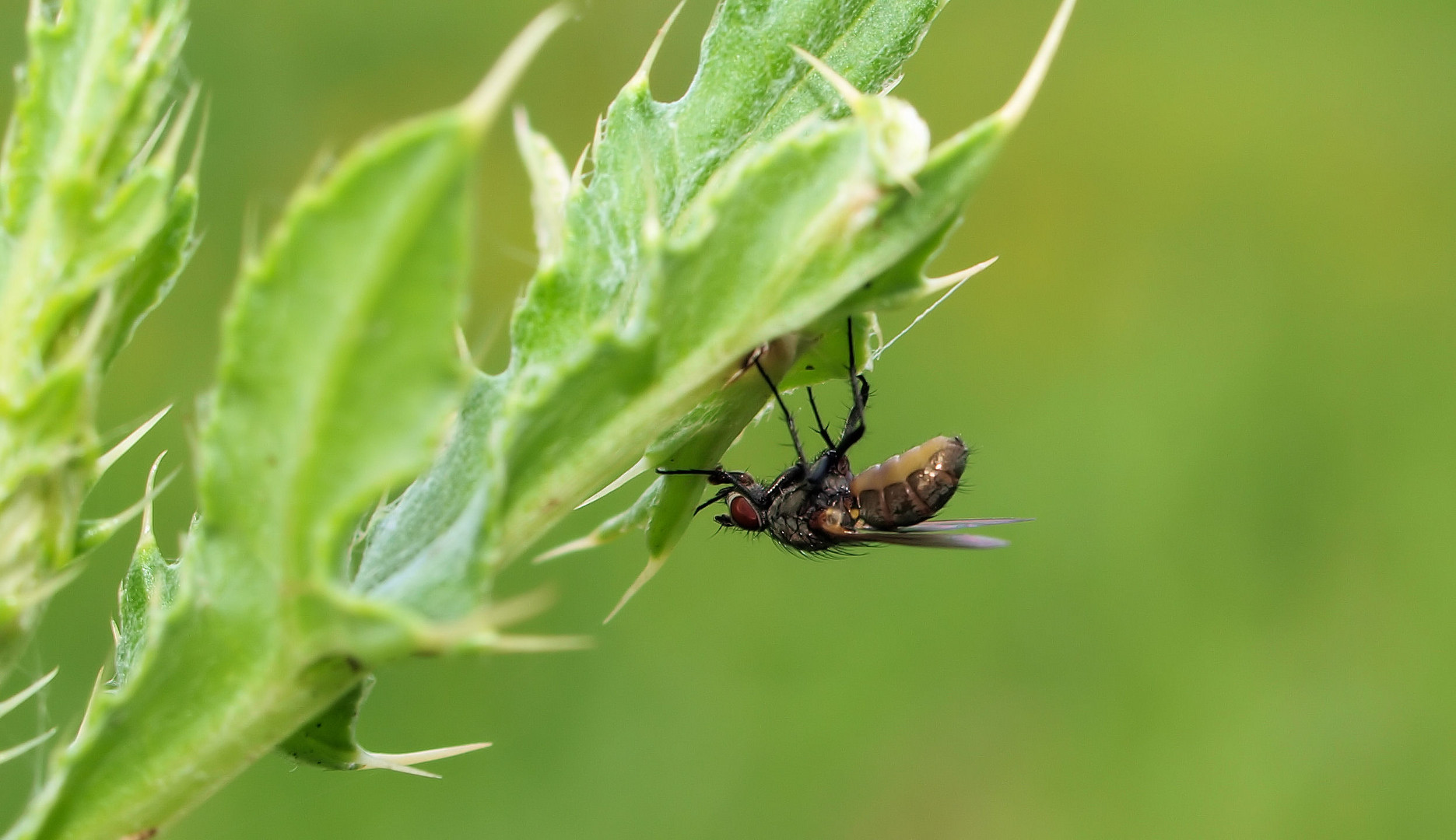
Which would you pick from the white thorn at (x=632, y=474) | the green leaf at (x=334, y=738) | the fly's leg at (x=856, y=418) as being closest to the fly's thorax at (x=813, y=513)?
the fly's leg at (x=856, y=418)

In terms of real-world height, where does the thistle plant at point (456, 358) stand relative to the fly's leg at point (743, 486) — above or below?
above

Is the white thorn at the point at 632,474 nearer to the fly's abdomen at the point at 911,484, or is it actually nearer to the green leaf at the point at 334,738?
the green leaf at the point at 334,738

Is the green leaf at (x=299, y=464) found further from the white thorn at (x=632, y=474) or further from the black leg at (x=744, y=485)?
the black leg at (x=744, y=485)

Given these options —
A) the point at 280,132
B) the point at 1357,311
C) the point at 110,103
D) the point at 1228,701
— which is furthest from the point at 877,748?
the point at 110,103

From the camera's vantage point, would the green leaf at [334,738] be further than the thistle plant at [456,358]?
Yes

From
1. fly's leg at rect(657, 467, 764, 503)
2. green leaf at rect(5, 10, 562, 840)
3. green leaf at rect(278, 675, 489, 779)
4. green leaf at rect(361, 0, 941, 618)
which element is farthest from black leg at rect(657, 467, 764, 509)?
green leaf at rect(5, 10, 562, 840)

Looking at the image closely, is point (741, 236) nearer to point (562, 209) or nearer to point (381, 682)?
point (562, 209)

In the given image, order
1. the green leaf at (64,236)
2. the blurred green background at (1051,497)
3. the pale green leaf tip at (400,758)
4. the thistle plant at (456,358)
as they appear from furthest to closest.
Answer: the blurred green background at (1051,497), the pale green leaf tip at (400,758), the green leaf at (64,236), the thistle plant at (456,358)

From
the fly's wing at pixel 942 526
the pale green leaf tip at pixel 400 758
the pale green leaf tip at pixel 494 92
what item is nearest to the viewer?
the pale green leaf tip at pixel 494 92

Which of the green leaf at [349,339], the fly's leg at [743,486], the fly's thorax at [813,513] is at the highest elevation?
the green leaf at [349,339]
